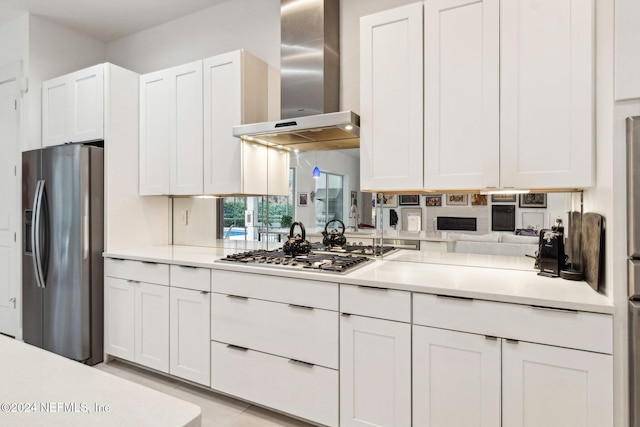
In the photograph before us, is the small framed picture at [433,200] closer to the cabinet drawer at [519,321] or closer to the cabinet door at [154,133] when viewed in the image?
the cabinet drawer at [519,321]

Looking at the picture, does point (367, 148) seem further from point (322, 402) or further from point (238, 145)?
point (322, 402)

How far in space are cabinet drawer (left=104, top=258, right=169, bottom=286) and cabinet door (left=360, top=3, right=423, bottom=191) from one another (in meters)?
1.57

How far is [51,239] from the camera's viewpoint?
9.46ft

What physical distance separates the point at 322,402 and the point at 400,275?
31.6 inches

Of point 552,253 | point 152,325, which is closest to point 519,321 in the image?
point 552,253

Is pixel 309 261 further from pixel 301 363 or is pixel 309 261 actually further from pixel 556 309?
pixel 556 309

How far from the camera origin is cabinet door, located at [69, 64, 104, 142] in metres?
2.92

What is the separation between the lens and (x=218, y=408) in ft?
7.36

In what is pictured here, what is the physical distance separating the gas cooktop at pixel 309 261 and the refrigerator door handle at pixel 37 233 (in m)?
1.76

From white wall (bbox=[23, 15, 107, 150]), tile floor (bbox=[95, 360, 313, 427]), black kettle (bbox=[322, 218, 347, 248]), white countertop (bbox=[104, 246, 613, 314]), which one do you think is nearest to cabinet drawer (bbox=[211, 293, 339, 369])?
white countertop (bbox=[104, 246, 613, 314])

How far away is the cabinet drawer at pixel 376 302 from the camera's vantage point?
1.73 metres

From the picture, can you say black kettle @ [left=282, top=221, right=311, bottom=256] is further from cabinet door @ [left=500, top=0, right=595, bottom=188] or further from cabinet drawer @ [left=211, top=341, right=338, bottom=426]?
cabinet door @ [left=500, top=0, right=595, bottom=188]

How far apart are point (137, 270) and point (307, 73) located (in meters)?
1.92

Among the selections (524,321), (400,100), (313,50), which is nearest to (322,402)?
(524,321)
